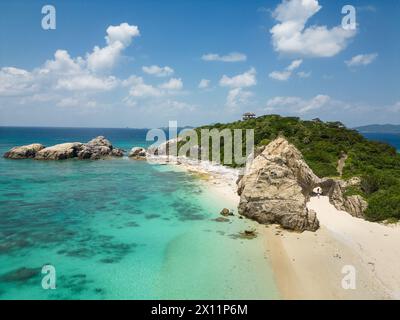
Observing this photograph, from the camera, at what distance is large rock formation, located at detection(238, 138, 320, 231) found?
2323cm

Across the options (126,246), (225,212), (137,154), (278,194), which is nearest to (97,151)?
(137,154)

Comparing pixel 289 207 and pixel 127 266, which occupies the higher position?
pixel 289 207

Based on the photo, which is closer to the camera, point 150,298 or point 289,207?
point 150,298

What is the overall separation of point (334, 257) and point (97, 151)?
6233 centimetres

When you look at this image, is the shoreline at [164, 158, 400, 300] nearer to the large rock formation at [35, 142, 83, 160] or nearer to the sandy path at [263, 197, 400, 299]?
the sandy path at [263, 197, 400, 299]

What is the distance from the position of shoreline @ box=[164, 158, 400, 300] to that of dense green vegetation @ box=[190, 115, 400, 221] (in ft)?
8.02

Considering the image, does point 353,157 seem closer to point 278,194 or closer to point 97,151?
point 278,194

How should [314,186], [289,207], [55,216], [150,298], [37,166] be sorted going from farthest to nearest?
[37,166]
[314,186]
[55,216]
[289,207]
[150,298]

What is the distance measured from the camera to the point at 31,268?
17328mm

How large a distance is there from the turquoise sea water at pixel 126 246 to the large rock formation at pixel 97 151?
2978cm

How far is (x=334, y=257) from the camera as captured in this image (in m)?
18.9

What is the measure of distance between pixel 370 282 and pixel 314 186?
52.6 ft
